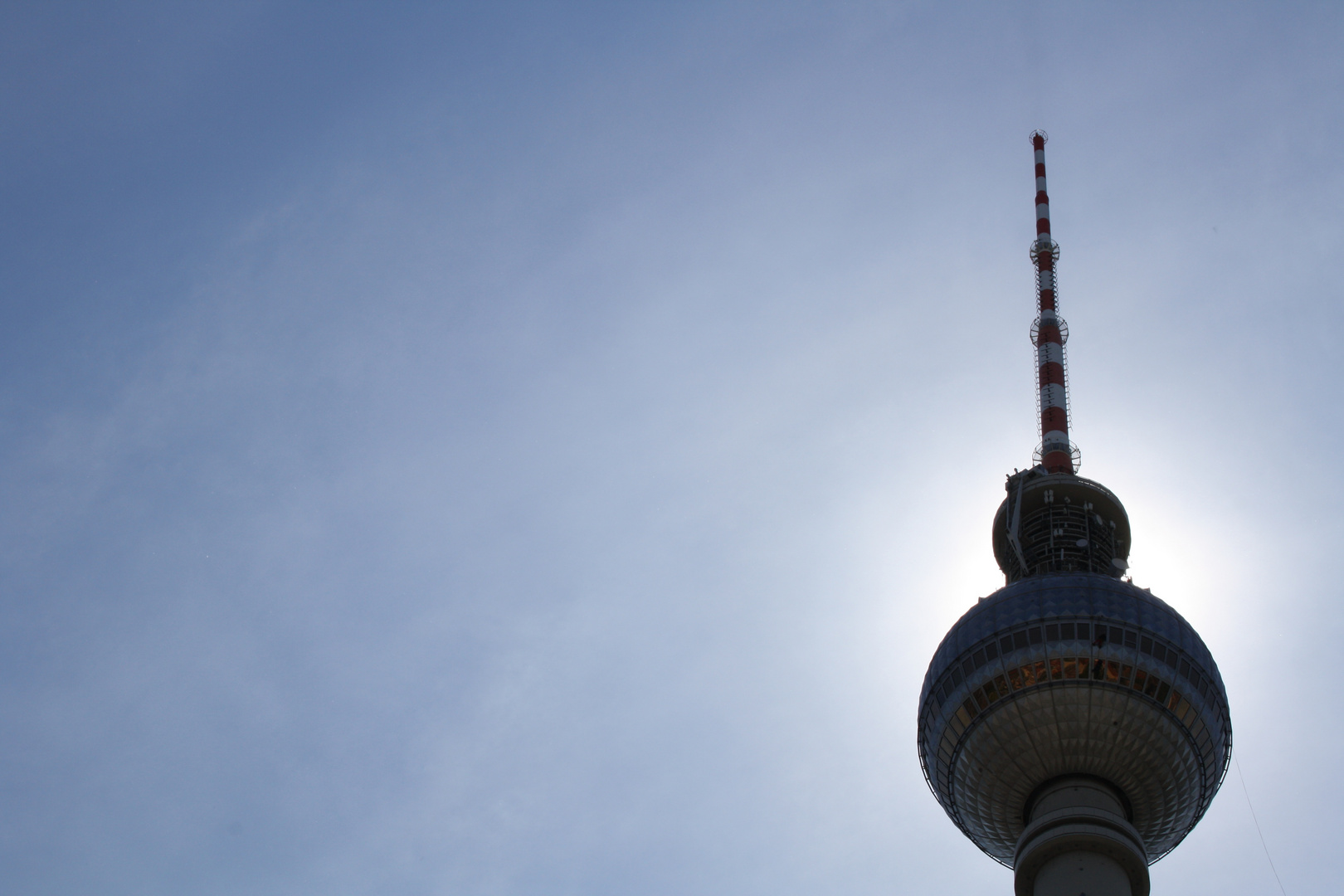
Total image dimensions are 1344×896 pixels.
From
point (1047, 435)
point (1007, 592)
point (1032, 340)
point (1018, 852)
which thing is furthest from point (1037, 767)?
point (1032, 340)


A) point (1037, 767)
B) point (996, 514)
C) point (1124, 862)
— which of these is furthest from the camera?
point (996, 514)

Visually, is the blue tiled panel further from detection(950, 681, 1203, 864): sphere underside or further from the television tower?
detection(950, 681, 1203, 864): sphere underside

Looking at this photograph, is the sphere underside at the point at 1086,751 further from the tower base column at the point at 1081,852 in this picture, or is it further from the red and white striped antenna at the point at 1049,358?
the red and white striped antenna at the point at 1049,358

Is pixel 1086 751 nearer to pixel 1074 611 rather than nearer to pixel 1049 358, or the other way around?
pixel 1074 611

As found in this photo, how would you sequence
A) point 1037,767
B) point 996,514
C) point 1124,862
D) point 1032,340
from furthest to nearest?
point 1032,340
point 996,514
point 1037,767
point 1124,862

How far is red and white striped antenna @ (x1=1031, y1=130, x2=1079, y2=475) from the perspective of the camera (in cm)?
7662

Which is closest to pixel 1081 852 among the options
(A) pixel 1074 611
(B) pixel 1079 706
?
(B) pixel 1079 706

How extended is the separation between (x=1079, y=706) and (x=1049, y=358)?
27.5m

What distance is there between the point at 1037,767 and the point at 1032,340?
3154 cm

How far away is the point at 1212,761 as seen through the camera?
203 feet

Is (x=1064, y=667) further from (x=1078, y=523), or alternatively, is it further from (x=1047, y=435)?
(x=1047, y=435)

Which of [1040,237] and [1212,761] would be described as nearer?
[1212,761]

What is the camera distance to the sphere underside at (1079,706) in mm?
59531

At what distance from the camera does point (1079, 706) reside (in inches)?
2339
